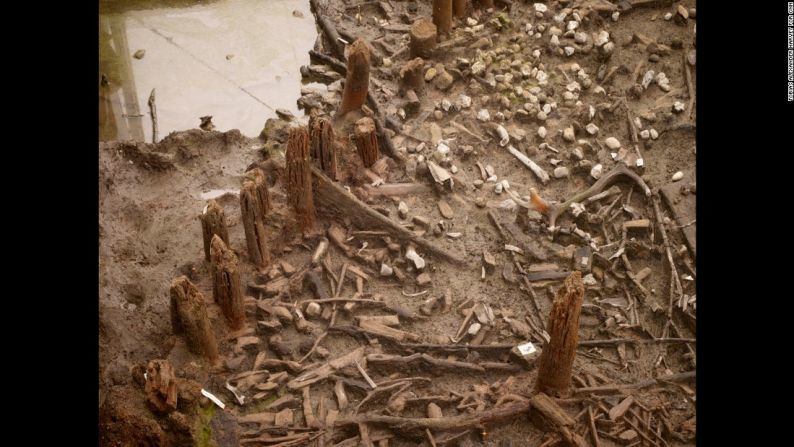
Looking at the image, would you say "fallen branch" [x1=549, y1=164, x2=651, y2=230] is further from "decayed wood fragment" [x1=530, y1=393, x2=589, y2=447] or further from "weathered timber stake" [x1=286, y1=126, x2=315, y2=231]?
"weathered timber stake" [x1=286, y1=126, x2=315, y2=231]

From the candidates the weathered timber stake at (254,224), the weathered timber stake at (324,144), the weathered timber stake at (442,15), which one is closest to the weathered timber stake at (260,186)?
the weathered timber stake at (254,224)

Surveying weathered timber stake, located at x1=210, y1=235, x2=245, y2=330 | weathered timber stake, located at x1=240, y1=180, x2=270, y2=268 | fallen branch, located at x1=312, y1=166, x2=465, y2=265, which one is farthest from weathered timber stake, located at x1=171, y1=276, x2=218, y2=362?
fallen branch, located at x1=312, y1=166, x2=465, y2=265

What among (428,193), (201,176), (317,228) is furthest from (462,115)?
(201,176)

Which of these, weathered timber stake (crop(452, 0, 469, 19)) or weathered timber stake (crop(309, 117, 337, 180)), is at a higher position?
weathered timber stake (crop(452, 0, 469, 19))

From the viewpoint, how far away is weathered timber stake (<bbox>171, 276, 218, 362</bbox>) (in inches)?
211

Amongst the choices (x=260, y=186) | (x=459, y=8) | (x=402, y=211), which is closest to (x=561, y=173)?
(x=402, y=211)

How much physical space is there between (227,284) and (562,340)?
244 centimetres

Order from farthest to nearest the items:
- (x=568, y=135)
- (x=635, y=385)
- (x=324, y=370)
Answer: (x=568, y=135), (x=324, y=370), (x=635, y=385)

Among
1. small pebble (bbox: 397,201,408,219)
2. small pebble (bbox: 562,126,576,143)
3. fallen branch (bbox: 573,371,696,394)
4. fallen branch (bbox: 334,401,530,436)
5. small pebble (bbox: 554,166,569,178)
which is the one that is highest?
small pebble (bbox: 562,126,576,143)

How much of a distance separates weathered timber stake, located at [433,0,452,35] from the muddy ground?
0.13 metres

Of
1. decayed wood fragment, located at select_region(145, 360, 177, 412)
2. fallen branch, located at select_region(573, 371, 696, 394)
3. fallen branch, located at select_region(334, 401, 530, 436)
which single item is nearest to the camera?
decayed wood fragment, located at select_region(145, 360, 177, 412)

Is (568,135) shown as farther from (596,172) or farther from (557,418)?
(557,418)

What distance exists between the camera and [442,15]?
8.70 metres

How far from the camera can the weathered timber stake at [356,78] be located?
284 inches
